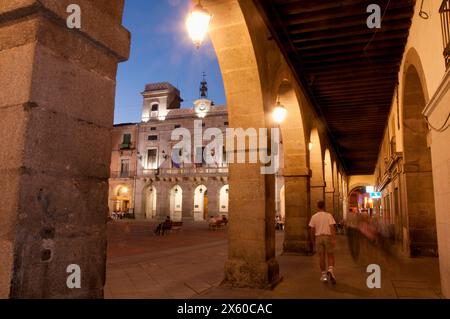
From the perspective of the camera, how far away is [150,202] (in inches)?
1465

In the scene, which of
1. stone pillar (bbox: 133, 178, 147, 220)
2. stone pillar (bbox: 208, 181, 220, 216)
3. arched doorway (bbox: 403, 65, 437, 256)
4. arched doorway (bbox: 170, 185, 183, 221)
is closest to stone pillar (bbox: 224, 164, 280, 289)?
arched doorway (bbox: 403, 65, 437, 256)

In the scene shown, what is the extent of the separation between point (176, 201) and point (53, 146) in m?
34.3

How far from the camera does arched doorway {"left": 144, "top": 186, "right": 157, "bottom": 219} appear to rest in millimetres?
36656

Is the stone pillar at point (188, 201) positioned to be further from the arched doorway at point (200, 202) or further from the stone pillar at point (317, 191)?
the stone pillar at point (317, 191)

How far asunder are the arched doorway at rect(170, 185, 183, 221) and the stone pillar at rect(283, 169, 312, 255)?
26.6m

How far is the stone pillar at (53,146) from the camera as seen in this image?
1.95 m

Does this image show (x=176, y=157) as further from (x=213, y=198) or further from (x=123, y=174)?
(x=123, y=174)

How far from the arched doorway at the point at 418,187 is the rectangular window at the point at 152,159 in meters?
29.9

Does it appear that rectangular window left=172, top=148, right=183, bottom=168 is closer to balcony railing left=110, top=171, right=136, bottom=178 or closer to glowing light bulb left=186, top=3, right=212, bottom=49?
balcony railing left=110, top=171, right=136, bottom=178

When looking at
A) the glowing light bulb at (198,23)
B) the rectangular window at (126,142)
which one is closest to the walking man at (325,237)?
the glowing light bulb at (198,23)
